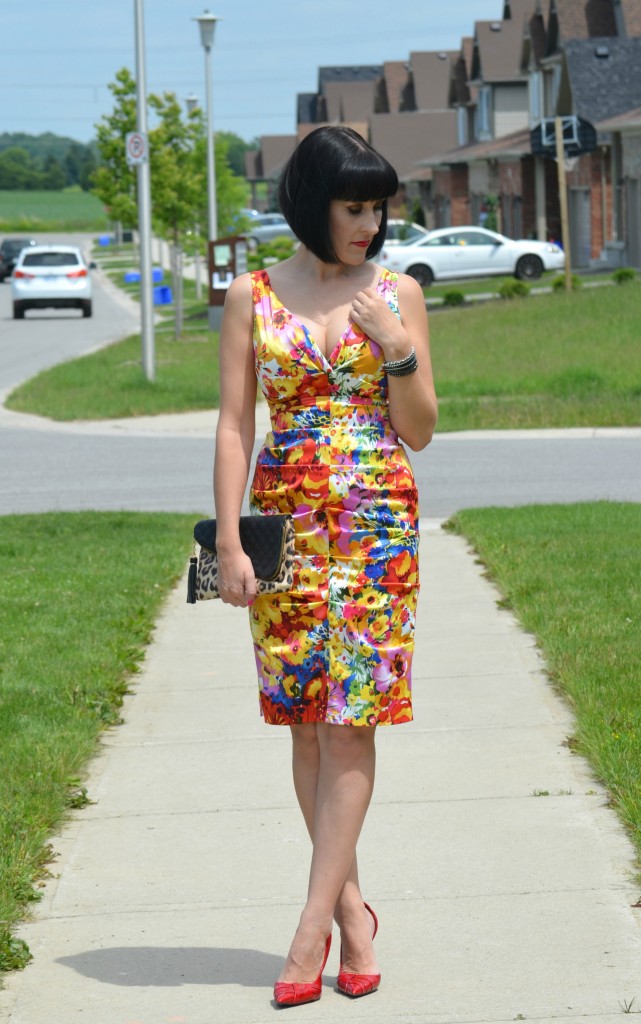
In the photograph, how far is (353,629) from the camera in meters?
3.80

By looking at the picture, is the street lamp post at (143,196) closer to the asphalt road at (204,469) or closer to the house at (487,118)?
the asphalt road at (204,469)

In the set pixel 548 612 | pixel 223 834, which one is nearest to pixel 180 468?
pixel 548 612

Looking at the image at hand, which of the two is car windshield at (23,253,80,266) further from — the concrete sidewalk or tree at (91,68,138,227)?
the concrete sidewalk

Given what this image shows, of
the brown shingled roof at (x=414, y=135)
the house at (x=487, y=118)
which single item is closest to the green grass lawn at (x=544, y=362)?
the house at (x=487, y=118)

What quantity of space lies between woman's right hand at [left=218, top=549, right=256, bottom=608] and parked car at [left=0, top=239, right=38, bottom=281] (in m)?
63.9

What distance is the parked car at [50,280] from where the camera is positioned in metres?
41.4

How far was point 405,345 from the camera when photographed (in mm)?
3781

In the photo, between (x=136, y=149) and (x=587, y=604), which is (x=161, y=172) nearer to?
(x=136, y=149)

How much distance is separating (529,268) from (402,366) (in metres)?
40.3

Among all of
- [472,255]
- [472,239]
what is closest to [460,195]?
[472,239]

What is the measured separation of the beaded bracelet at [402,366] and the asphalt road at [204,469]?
8045 mm

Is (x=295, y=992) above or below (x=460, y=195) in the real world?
below

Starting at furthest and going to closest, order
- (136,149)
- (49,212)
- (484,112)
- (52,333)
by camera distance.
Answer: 1. (49,212)
2. (484,112)
3. (52,333)
4. (136,149)

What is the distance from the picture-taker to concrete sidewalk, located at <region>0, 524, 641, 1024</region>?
3836 millimetres
